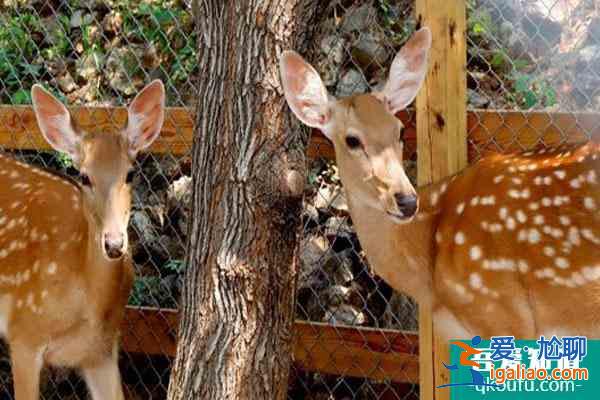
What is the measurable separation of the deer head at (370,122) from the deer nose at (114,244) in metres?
0.95

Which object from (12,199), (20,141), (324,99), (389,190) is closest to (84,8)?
(20,141)

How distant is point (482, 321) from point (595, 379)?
0.72 meters

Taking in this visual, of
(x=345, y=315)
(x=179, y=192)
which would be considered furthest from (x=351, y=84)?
(x=345, y=315)

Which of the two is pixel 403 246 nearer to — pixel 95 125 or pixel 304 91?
pixel 304 91

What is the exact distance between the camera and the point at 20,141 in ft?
20.2

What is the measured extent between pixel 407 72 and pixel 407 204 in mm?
677

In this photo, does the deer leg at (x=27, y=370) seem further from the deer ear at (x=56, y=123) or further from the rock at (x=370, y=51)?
the rock at (x=370, y=51)

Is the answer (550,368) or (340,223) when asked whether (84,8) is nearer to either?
(340,223)

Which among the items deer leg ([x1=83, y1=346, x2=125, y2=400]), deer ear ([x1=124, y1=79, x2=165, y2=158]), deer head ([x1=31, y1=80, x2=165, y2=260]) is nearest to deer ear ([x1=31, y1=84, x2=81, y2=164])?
deer head ([x1=31, y1=80, x2=165, y2=260])

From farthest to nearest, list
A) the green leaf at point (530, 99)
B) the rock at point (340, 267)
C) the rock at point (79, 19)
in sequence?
the rock at point (79, 19) → the rock at point (340, 267) → the green leaf at point (530, 99)

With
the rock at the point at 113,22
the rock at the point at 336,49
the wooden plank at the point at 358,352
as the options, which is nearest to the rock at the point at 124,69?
the rock at the point at 113,22

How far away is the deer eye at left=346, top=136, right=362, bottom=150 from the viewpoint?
4623mm

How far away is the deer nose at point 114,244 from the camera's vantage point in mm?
4777

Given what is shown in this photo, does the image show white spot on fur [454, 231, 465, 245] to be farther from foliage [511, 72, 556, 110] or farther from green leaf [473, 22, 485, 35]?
green leaf [473, 22, 485, 35]
